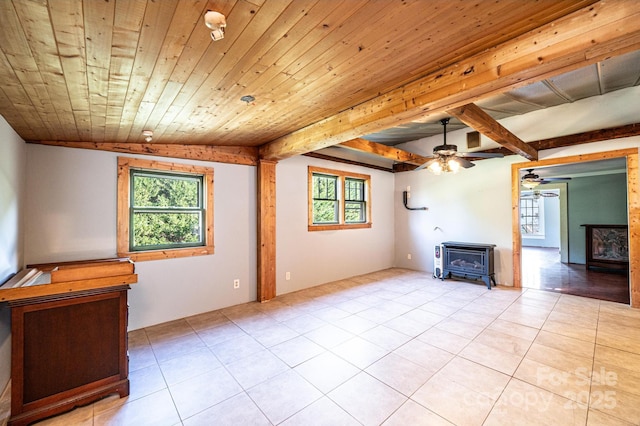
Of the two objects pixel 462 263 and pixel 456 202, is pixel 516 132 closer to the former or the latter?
pixel 456 202

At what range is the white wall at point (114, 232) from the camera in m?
2.81

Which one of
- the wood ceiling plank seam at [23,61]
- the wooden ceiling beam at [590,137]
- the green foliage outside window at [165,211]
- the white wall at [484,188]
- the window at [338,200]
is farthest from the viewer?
the window at [338,200]

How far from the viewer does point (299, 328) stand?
10.8ft

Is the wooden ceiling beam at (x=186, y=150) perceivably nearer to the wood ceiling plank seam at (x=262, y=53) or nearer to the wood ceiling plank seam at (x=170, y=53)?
the wood ceiling plank seam at (x=170, y=53)

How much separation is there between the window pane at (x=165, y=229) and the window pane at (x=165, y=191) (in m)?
0.14

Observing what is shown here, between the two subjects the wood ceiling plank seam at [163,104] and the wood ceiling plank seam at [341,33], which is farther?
the wood ceiling plank seam at [163,104]

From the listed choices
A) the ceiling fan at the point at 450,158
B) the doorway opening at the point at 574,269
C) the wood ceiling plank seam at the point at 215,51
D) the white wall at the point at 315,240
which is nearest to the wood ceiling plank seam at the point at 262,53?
the wood ceiling plank seam at the point at 215,51

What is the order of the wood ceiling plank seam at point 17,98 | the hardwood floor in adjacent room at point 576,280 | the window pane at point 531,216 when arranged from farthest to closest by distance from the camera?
the window pane at point 531,216 < the hardwood floor in adjacent room at point 576,280 < the wood ceiling plank seam at point 17,98

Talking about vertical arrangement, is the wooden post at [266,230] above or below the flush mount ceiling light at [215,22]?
below

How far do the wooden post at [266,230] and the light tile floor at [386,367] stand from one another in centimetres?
38

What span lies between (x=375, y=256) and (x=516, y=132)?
12.1 feet

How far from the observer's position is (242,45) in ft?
4.87

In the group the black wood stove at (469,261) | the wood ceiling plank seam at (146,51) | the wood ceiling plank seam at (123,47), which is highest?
the wood ceiling plank seam at (146,51)

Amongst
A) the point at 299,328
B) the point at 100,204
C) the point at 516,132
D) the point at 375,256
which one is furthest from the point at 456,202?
the point at 100,204
